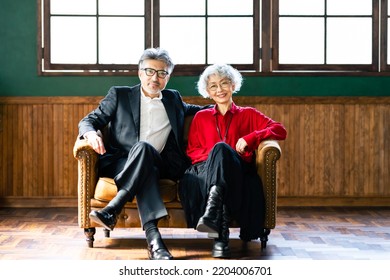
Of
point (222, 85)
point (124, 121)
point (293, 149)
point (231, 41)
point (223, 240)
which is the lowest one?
point (223, 240)

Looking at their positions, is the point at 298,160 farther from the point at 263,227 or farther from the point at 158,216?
the point at 158,216

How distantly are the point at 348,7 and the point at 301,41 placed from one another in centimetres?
48

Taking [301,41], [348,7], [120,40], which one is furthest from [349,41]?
[120,40]

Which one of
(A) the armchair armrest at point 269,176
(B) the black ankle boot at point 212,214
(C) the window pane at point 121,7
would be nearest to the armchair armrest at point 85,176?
(B) the black ankle boot at point 212,214

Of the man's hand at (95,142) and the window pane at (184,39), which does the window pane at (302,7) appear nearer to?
the window pane at (184,39)

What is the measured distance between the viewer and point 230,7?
227 inches

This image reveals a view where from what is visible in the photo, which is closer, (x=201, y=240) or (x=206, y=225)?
(x=206, y=225)

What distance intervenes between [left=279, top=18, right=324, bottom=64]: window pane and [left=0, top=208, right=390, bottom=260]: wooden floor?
1.33m

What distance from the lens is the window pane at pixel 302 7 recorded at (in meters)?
5.76

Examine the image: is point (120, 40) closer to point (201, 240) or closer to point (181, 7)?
point (181, 7)

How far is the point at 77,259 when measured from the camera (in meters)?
3.75

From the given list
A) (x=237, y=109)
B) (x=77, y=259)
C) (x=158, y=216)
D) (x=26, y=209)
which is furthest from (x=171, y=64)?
(x=26, y=209)

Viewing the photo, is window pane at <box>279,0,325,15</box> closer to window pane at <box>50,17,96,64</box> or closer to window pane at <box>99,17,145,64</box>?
window pane at <box>99,17,145,64</box>

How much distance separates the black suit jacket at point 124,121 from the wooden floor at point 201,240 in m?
0.54
